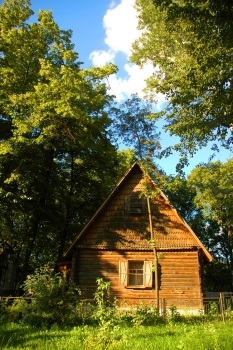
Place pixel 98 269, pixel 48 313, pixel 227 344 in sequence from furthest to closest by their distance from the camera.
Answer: pixel 98 269 < pixel 48 313 < pixel 227 344

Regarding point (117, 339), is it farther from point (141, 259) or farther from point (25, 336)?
point (141, 259)

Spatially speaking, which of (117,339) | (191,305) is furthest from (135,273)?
(117,339)

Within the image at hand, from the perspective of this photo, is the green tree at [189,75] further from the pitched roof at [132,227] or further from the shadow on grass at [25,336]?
the shadow on grass at [25,336]

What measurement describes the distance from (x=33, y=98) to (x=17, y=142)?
2.63m

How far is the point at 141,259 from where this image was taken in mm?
19797

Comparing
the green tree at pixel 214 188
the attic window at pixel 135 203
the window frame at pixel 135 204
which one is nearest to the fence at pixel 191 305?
the window frame at pixel 135 204

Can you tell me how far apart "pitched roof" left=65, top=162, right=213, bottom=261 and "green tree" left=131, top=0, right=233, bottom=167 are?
3.09 metres

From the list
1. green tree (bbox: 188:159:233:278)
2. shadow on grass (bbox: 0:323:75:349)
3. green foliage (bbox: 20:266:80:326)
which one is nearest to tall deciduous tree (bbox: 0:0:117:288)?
green foliage (bbox: 20:266:80:326)

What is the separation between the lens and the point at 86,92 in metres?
21.4

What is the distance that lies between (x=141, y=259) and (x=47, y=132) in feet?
28.9

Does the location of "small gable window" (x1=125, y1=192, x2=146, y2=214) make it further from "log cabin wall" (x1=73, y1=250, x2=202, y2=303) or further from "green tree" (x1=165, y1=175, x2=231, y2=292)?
"green tree" (x1=165, y1=175, x2=231, y2=292)

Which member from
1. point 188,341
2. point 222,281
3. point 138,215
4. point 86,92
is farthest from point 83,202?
point 222,281

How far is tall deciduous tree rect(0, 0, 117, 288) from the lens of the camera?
817 inches

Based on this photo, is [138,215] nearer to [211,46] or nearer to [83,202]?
[83,202]
